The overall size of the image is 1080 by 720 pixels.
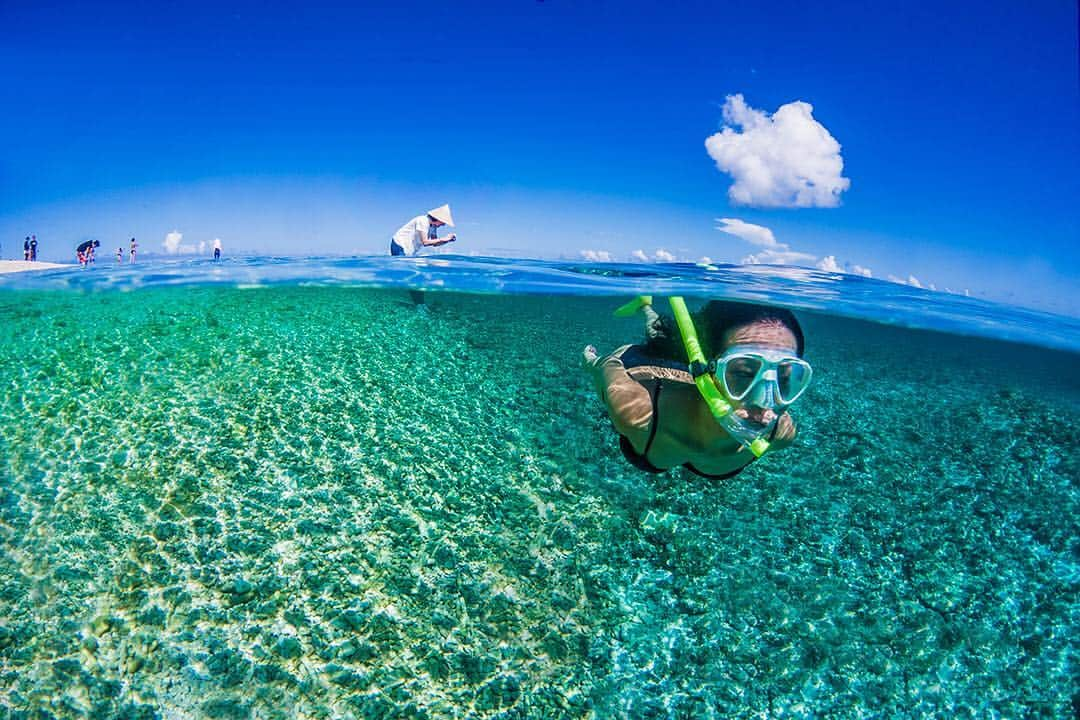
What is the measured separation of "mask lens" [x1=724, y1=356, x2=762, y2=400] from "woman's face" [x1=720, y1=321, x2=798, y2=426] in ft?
0.25

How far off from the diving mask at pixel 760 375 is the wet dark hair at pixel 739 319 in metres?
0.14

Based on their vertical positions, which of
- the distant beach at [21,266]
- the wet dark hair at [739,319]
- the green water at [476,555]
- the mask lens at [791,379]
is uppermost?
the distant beach at [21,266]

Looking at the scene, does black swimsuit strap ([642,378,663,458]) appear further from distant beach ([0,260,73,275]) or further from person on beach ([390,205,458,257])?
distant beach ([0,260,73,275])

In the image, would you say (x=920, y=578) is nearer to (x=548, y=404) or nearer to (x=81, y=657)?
(x=548, y=404)

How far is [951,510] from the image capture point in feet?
20.3

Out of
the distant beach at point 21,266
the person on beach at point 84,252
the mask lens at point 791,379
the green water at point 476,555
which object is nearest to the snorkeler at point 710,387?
the mask lens at point 791,379

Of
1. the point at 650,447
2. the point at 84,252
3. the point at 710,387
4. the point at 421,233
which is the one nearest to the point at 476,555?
the point at 650,447

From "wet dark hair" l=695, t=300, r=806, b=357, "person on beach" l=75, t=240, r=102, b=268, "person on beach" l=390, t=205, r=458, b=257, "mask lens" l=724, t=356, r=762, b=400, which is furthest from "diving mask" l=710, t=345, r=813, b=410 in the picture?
"person on beach" l=75, t=240, r=102, b=268

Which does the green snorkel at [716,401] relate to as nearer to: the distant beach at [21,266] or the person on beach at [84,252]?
the distant beach at [21,266]

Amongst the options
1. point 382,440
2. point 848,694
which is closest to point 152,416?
point 382,440

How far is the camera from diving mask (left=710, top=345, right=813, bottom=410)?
1.85 m

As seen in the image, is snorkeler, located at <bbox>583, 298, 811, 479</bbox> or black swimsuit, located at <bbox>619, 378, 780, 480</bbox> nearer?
snorkeler, located at <bbox>583, 298, 811, 479</bbox>

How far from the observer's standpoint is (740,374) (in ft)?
6.37

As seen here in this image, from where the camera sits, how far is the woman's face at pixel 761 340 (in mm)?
1881
